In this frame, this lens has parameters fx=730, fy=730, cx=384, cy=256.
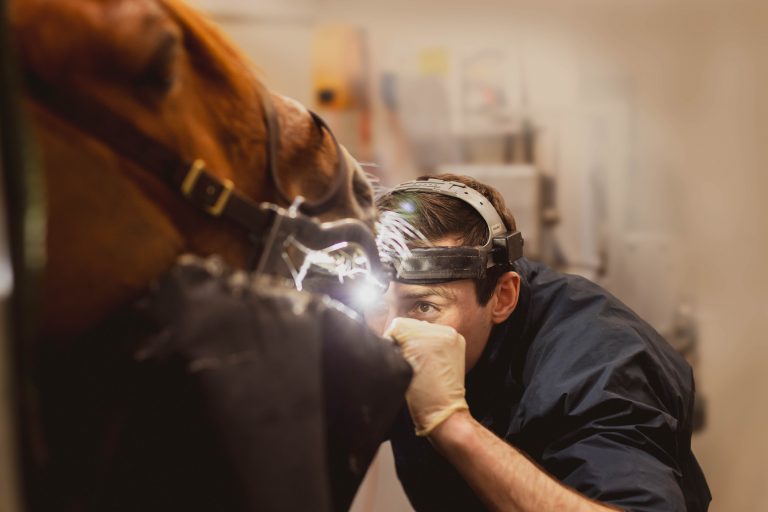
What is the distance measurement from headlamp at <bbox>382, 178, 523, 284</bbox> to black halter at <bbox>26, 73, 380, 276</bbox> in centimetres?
49

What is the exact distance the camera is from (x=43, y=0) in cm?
53

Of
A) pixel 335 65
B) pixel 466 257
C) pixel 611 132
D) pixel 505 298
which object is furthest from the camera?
pixel 611 132

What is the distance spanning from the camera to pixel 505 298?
4.69 ft

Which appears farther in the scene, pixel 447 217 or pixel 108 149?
pixel 447 217

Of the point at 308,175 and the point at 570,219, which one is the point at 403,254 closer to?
the point at 308,175

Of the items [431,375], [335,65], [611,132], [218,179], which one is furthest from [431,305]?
[611,132]

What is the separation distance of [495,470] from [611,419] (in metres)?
0.20

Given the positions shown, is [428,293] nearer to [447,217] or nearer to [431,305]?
[431,305]

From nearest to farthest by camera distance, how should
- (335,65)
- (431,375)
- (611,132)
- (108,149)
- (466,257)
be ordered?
(108,149), (431,375), (466,257), (335,65), (611,132)

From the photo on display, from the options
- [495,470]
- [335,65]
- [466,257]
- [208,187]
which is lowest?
[495,470]

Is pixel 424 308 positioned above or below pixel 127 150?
below

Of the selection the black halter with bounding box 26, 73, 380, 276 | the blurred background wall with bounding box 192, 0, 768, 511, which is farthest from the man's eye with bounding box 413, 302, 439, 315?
the blurred background wall with bounding box 192, 0, 768, 511

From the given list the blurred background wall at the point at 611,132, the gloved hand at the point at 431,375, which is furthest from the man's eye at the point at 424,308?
the blurred background wall at the point at 611,132

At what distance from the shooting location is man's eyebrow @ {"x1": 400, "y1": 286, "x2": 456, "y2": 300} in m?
1.34
